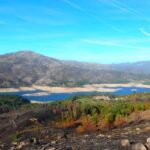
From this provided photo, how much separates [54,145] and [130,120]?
12.2 m

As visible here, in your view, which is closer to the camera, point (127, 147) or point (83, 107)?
point (127, 147)

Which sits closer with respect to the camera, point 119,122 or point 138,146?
point 138,146

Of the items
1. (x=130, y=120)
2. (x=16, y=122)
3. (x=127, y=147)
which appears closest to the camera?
(x=127, y=147)

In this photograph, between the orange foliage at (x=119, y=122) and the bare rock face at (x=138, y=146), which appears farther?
the orange foliage at (x=119, y=122)

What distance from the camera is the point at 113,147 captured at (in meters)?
18.3

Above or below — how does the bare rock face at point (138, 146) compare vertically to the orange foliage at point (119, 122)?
above

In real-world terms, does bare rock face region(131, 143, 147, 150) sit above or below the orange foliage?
above

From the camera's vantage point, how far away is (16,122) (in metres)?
38.2

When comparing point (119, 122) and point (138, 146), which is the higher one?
point (138, 146)

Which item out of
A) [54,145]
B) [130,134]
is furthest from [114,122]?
[54,145]

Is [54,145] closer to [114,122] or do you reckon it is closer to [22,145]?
[22,145]

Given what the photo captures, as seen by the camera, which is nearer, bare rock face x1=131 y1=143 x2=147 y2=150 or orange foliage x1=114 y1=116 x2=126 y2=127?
bare rock face x1=131 y1=143 x2=147 y2=150

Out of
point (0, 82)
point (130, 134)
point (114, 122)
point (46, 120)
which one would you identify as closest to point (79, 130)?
point (114, 122)

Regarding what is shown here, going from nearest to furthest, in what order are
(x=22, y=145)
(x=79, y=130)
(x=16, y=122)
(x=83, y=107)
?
(x=22, y=145)
(x=79, y=130)
(x=16, y=122)
(x=83, y=107)
